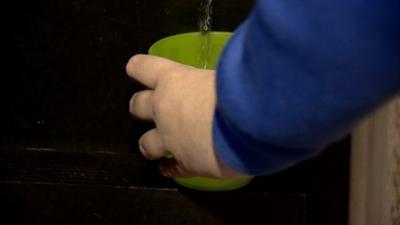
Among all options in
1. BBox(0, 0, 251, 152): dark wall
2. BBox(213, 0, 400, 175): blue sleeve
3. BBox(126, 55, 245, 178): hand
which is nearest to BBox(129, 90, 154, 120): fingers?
BBox(126, 55, 245, 178): hand

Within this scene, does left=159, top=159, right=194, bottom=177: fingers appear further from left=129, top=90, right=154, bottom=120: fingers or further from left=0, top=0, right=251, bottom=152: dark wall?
left=0, top=0, right=251, bottom=152: dark wall

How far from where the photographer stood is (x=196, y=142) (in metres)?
0.41

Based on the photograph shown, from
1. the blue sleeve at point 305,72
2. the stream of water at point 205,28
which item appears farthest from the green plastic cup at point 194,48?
the blue sleeve at point 305,72

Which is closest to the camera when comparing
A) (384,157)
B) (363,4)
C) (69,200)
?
(363,4)

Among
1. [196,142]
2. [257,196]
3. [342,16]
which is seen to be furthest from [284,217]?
[342,16]

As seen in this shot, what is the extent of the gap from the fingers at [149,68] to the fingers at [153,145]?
44 mm

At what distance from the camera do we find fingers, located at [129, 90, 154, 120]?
A: 507mm

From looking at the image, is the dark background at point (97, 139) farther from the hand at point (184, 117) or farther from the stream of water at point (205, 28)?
the hand at point (184, 117)

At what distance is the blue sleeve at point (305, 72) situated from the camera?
0.30 m

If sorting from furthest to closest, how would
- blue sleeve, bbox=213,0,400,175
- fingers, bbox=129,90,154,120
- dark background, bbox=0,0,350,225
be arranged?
dark background, bbox=0,0,350,225, fingers, bbox=129,90,154,120, blue sleeve, bbox=213,0,400,175

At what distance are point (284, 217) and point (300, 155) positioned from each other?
37cm

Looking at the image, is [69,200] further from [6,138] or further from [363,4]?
[363,4]

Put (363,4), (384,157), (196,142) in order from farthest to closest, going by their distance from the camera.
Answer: (384,157), (196,142), (363,4)

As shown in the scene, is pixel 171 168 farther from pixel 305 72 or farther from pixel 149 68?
pixel 305 72
